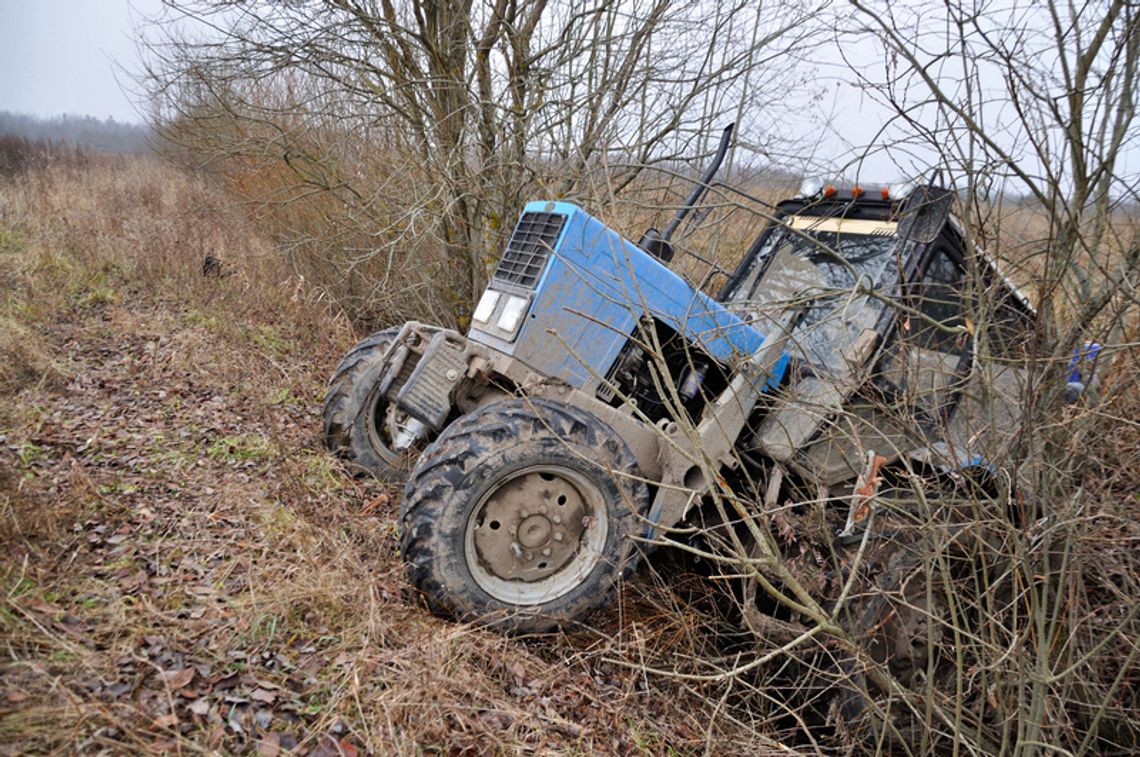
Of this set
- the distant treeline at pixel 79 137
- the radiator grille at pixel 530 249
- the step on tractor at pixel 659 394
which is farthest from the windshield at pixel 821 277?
the distant treeline at pixel 79 137

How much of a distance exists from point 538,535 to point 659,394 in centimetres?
80

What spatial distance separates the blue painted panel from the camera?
10.7 feet

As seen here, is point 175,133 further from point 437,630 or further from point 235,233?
point 437,630

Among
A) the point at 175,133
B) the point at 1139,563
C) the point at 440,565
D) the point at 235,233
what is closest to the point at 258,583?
the point at 440,565

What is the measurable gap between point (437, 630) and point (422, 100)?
4.79 m

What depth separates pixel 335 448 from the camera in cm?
419

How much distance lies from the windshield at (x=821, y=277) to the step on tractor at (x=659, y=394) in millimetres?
13

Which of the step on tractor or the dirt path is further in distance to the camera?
the step on tractor

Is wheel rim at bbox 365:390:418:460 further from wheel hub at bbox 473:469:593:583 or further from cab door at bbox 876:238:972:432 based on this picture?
cab door at bbox 876:238:972:432

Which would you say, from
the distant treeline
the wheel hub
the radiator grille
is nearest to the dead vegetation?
the wheel hub

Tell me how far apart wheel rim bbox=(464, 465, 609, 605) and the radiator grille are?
3.15 feet

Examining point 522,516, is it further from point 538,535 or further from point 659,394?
point 659,394

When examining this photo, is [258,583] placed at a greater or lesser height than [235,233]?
lesser

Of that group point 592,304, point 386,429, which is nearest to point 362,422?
point 386,429
